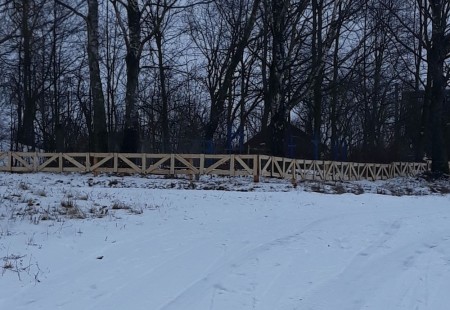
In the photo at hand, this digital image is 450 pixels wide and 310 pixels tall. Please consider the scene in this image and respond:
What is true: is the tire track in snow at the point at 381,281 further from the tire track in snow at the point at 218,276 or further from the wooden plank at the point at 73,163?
the wooden plank at the point at 73,163

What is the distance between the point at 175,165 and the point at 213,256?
17073 millimetres

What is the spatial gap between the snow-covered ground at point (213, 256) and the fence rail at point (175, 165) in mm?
10258

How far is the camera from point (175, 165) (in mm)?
23969

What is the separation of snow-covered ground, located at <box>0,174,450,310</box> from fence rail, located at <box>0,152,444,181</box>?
33.7ft

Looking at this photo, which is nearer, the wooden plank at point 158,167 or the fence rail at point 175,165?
the fence rail at point 175,165

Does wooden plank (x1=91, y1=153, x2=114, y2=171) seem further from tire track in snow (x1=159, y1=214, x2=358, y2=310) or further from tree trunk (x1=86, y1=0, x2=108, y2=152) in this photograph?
tire track in snow (x1=159, y1=214, x2=358, y2=310)

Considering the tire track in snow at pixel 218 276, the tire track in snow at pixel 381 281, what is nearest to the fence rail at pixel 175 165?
the tire track in snow at pixel 218 276

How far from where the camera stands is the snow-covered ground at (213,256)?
17.4 feet

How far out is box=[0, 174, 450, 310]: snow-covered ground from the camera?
5289mm

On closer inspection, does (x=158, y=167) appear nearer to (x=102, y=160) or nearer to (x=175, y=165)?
(x=175, y=165)

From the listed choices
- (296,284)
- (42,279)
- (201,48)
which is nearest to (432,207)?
(296,284)

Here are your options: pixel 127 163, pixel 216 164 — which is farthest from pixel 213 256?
pixel 127 163

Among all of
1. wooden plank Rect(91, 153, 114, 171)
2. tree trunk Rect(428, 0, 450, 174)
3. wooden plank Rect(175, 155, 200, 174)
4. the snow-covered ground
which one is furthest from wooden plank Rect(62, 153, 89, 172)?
tree trunk Rect(428, 0, 450, 174)

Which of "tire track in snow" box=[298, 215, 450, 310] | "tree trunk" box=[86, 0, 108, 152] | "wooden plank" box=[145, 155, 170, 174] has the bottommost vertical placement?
"tire track in snow" box=[298, 215, 450, 310]
